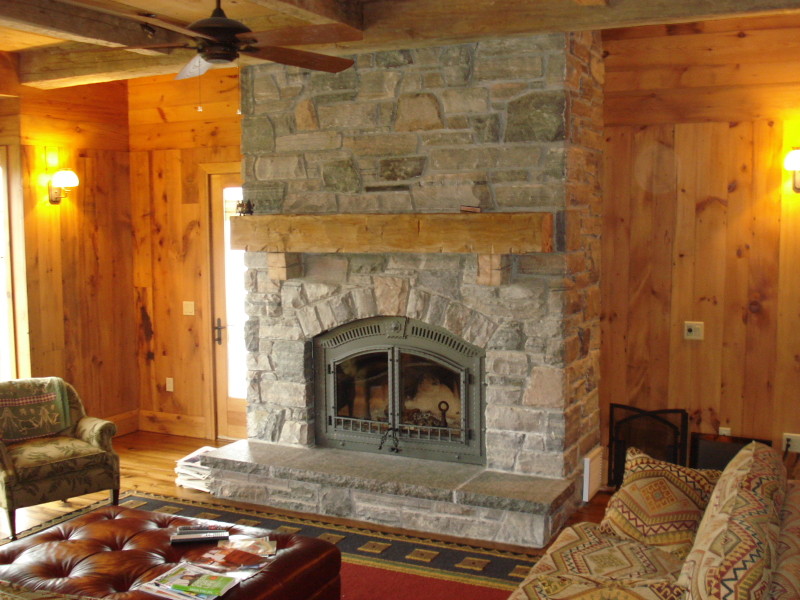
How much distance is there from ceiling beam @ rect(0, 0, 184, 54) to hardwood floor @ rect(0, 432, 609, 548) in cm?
276

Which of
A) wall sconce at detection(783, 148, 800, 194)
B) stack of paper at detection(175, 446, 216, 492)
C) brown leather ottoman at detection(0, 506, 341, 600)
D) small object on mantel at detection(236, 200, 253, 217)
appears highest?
wall sconce at detection(783, 148, 800, 194)

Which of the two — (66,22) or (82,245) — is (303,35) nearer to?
(66,22)

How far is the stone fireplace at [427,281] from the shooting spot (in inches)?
181

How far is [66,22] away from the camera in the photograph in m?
4.53

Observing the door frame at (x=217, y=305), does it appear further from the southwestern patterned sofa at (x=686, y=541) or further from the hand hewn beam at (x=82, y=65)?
the southwestern patterned sofa at (x=686, y=541)

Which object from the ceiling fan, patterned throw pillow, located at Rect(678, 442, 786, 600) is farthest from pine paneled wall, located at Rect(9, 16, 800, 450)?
the ceiling fan

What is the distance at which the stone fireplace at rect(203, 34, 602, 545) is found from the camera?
4.59 m

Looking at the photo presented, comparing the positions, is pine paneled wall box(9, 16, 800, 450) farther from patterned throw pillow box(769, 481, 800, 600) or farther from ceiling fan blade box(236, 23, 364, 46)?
ceiling fan blade box(236, 23, 364, 46)

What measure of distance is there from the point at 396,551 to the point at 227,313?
2.74 meters

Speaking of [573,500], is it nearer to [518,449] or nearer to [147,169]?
[518,449]

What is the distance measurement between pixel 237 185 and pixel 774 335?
3826 mm

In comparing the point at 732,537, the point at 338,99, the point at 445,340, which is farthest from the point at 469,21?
the point at 732,537

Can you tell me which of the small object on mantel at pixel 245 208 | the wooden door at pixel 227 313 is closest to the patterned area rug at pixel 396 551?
the wooden door at pixel 227 313

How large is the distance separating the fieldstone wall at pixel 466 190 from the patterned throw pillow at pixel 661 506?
1152 mm
